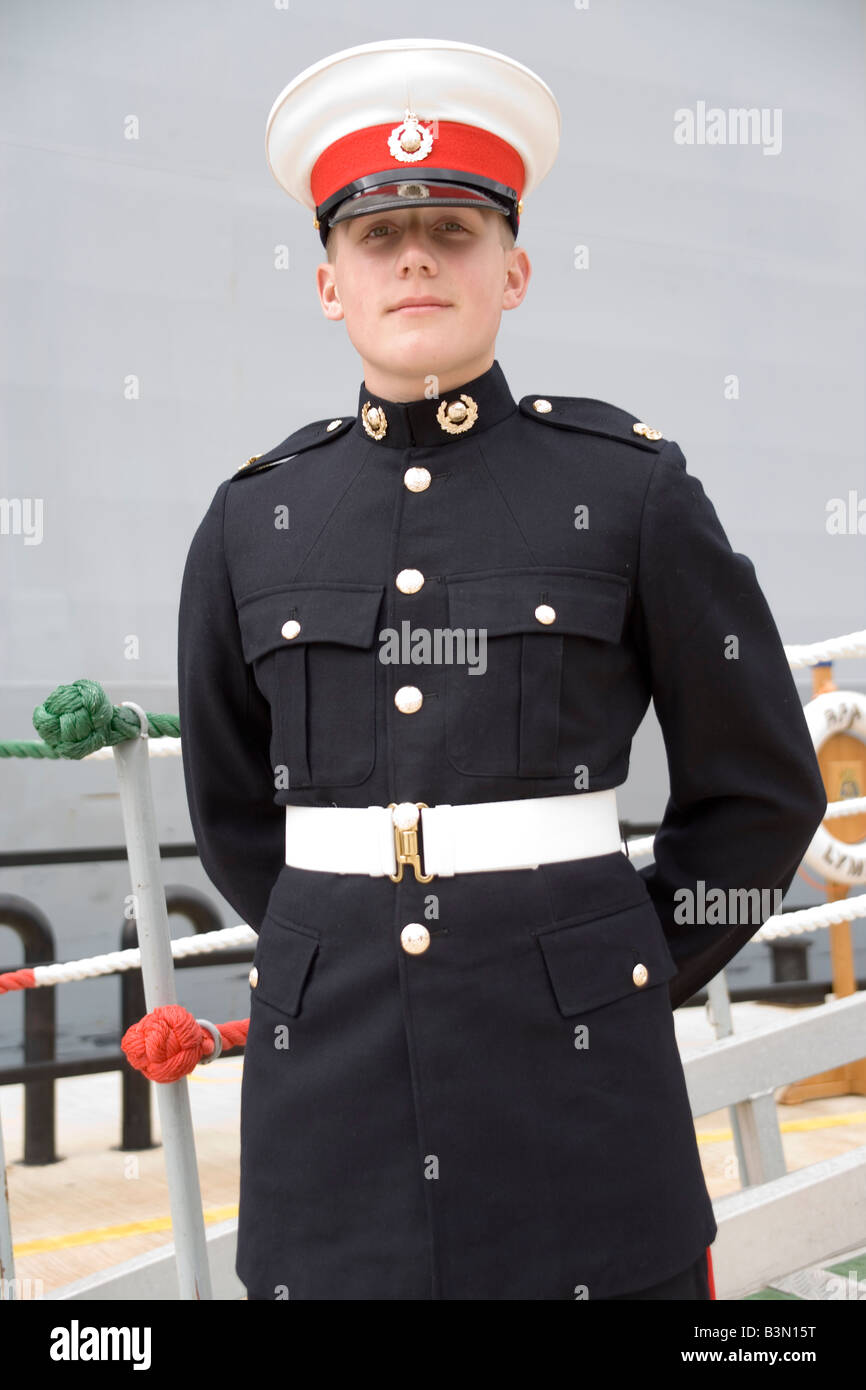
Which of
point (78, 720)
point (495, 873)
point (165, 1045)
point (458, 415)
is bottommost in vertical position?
point (165, 1045)

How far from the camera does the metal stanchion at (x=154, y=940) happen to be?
1.10 metres

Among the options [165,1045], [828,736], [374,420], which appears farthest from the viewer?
[828,736]

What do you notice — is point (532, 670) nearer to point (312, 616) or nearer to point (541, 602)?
point (541, 602)

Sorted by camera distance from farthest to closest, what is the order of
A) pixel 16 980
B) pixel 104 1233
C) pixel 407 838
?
pixel 104 1233 → pixel 16 980 → pixel 407 838

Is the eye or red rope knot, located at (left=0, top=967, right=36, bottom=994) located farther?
red rope knot, located at (left=0, top=967, right=36, bottom=994)

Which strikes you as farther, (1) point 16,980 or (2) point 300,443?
(1) point 16,980

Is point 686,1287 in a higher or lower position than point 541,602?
lower

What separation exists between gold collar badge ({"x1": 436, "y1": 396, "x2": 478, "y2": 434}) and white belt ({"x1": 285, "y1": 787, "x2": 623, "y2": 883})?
27 centimetres

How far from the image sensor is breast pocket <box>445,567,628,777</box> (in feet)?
2.85

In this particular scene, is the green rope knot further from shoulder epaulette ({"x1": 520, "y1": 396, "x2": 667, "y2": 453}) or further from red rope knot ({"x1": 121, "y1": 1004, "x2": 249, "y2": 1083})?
shoulder epaulette ({"x1": 520, "y1": 396, "x2": 667, "y2": 453})

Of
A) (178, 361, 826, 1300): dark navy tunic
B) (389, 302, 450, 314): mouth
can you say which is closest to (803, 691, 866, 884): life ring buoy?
(178, 361, 826, 1300): dark navy tunic

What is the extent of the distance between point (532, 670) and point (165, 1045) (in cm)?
45

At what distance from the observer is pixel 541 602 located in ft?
2.93

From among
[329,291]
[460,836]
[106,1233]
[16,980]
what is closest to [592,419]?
[329,291]
